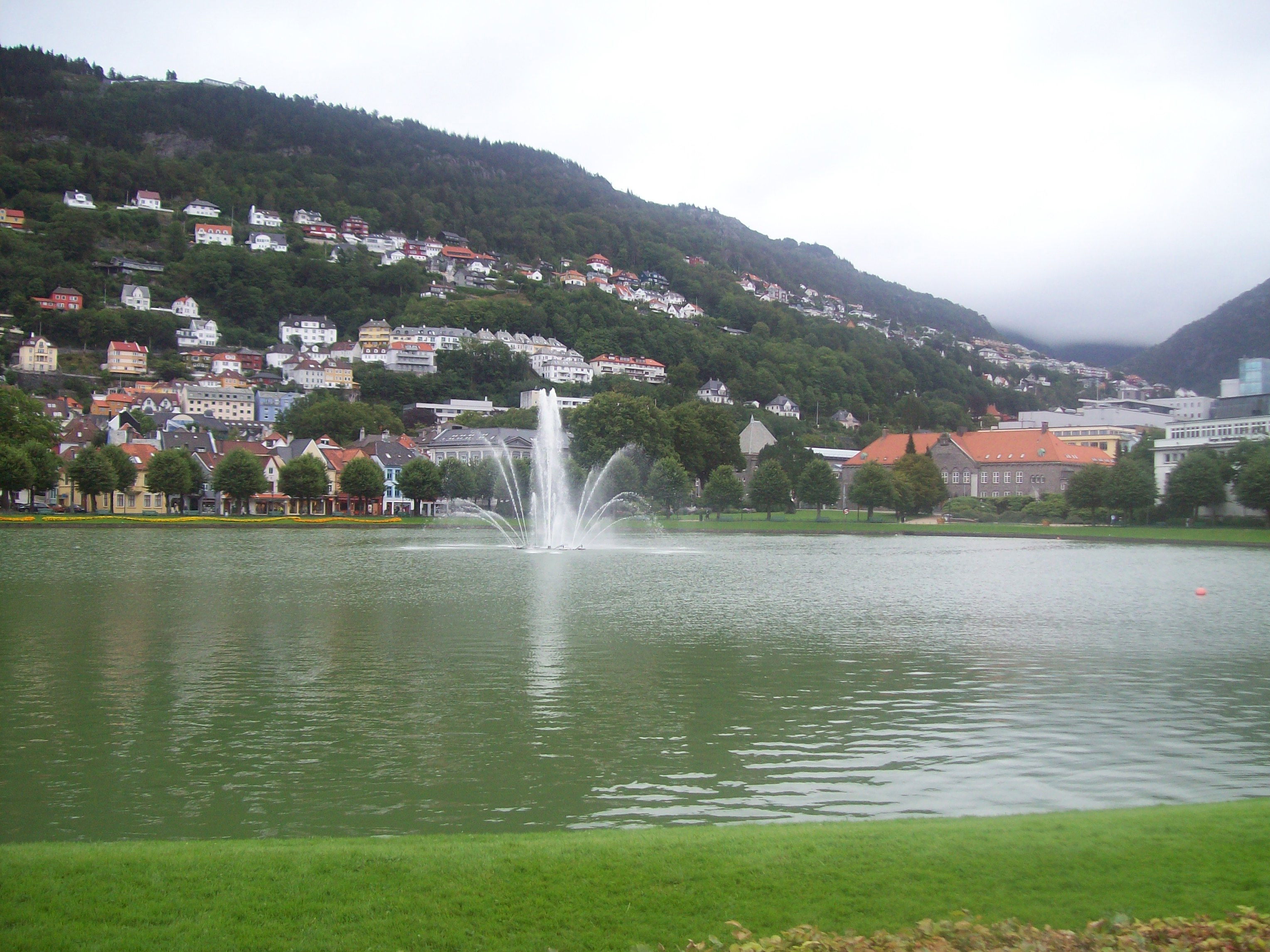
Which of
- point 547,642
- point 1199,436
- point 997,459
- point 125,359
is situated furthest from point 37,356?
point 1199,436

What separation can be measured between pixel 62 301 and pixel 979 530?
600 feet

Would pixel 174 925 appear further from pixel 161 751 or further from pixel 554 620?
pixel 554 620

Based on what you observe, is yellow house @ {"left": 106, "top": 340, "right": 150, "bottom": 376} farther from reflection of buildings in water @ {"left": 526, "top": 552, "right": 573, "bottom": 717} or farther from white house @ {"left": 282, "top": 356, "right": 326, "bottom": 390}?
reflection of buildings in water @ {"left": 526, "top": 552, "right": 573, "bottom": 717}

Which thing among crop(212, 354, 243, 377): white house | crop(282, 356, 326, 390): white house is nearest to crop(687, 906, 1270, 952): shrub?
crop(282, 356, 326, 390): white house

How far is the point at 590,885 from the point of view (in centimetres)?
754

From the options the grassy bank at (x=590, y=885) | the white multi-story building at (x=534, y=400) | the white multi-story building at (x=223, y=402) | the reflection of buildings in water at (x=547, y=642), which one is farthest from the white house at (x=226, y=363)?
the grassy bank at (x=590, y=885)

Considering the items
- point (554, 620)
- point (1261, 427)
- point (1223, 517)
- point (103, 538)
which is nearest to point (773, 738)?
point (554, 620)

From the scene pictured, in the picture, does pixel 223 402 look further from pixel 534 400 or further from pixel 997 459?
pixel 997 459

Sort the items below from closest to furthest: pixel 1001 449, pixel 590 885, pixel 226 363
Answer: pixel 590 885 < pixel 1001 449 < pixel 226 363

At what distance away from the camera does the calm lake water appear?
36.4ft

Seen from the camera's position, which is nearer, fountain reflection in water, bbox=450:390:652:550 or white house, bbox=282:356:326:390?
fountain reflection in water, bbox=450:390:652:550

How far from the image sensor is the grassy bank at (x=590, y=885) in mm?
6863

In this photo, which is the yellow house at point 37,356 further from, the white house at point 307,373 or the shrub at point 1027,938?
the shrub at point 1027,938

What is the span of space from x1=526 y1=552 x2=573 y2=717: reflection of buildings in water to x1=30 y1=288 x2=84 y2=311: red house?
188 metres
